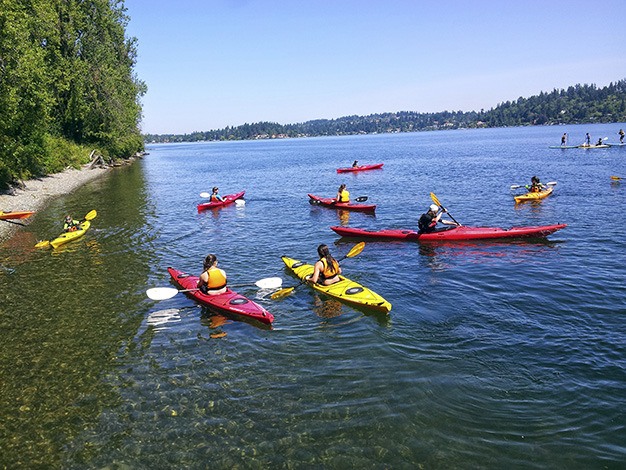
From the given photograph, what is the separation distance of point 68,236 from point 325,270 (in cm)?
1244

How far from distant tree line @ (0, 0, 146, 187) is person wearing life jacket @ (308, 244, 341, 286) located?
21.5 meters

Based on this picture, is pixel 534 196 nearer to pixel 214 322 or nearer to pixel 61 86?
pixel 214 322

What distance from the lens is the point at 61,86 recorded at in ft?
122

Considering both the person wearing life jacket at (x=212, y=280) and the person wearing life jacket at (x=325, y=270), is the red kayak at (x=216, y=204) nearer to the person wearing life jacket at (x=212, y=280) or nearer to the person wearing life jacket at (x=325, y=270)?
the person wearing life jacket at (x=212, y=280)

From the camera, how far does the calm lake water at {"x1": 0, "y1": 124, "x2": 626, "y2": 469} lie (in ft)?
21.1

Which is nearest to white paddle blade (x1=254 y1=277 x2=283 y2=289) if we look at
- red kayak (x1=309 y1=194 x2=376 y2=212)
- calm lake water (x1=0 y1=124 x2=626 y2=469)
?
calm lake water (x1=0 y1=124 x2=626 y2=469)

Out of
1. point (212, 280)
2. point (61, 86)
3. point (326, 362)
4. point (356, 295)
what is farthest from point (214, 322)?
point (61, 86)

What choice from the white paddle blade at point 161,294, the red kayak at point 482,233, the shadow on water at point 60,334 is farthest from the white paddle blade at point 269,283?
the red kayak at point 482,233

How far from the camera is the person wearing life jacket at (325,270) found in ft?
39.0

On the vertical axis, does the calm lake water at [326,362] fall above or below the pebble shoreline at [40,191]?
below

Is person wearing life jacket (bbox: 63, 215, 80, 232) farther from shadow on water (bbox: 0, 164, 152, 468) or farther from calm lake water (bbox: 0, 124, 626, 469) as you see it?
calm lake water (bbox: 0, 124, 626, 469)

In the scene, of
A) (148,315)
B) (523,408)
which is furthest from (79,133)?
(523,408)

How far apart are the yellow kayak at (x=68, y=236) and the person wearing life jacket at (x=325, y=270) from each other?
464 inches

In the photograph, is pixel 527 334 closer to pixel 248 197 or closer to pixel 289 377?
pixel 289 377
